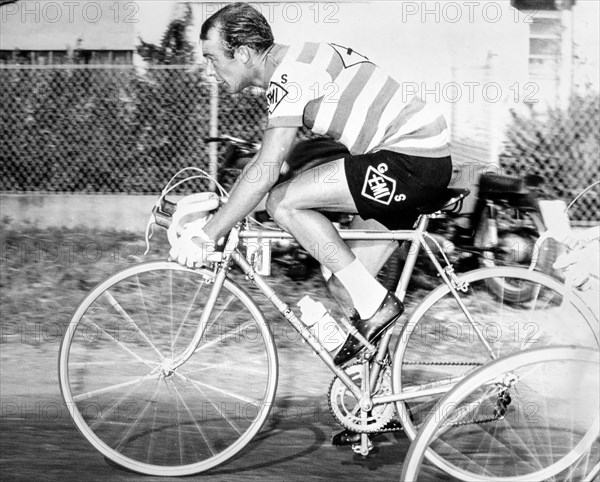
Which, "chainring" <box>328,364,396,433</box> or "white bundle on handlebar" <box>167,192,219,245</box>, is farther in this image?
"chainring" <box>328,364,396,433</box>

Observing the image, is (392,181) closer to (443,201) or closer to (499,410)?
(443,201)

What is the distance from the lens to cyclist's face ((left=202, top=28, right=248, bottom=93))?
4191 millimetres

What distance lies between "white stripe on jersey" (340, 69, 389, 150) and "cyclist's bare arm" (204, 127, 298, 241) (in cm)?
28

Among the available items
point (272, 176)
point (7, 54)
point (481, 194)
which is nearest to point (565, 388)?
point (272, 176)

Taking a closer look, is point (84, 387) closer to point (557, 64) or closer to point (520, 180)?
point (520, 180)

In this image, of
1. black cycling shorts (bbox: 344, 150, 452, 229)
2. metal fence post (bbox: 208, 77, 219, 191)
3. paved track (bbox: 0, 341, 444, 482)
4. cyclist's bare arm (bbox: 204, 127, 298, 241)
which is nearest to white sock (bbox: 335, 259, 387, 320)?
black cycling shorts (bbox: 344, 150, 452, 229)

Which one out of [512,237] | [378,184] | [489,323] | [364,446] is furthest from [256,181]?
[512,237]

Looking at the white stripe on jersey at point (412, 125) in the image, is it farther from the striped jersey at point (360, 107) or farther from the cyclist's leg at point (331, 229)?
the cyclist's leg at point (331, 229)

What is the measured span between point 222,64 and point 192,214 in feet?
2.18

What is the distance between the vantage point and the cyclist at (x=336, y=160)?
4016 millimetres

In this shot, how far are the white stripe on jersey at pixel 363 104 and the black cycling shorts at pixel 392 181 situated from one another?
143 millimetres

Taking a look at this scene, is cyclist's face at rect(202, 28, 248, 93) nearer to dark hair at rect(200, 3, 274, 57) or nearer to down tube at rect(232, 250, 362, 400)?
dark hair at rect(200, 3, 274, 57)

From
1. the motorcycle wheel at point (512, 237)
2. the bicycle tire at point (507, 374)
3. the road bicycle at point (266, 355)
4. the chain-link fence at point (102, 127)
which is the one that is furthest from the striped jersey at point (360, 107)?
the chain-link fence at point (102, 127)

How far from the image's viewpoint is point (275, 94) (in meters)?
4.00
